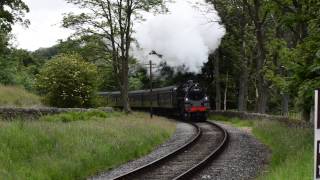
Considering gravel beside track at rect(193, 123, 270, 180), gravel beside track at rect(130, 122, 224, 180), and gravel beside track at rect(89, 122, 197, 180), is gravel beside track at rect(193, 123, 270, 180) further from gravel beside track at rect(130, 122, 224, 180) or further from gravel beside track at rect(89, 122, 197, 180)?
gravel beside track at rect(89, 122, 197, 180)

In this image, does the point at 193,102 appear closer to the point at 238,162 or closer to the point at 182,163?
the point at 238,162

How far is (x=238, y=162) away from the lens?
54.0 ft

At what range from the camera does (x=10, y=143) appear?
13688 mm

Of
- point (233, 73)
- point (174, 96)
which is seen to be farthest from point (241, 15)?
point (233, 73)

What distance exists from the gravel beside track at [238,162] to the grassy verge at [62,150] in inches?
115

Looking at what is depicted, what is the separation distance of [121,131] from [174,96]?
18381mm

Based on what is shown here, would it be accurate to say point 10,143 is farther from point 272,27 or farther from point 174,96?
point 272,27

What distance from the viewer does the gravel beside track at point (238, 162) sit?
1409 cm

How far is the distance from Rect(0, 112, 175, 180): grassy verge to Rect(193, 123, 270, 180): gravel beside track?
2.91m

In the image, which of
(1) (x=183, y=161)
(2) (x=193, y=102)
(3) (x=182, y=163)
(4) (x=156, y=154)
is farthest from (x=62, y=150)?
(2) (x=193, y=102)

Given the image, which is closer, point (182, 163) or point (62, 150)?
point (62, 150)

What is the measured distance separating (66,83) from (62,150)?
22.1 metres

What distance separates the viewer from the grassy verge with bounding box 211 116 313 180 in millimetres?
10686

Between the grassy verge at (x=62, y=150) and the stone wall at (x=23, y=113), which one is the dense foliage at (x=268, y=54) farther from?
the stone wall at (x=23, y=113)
